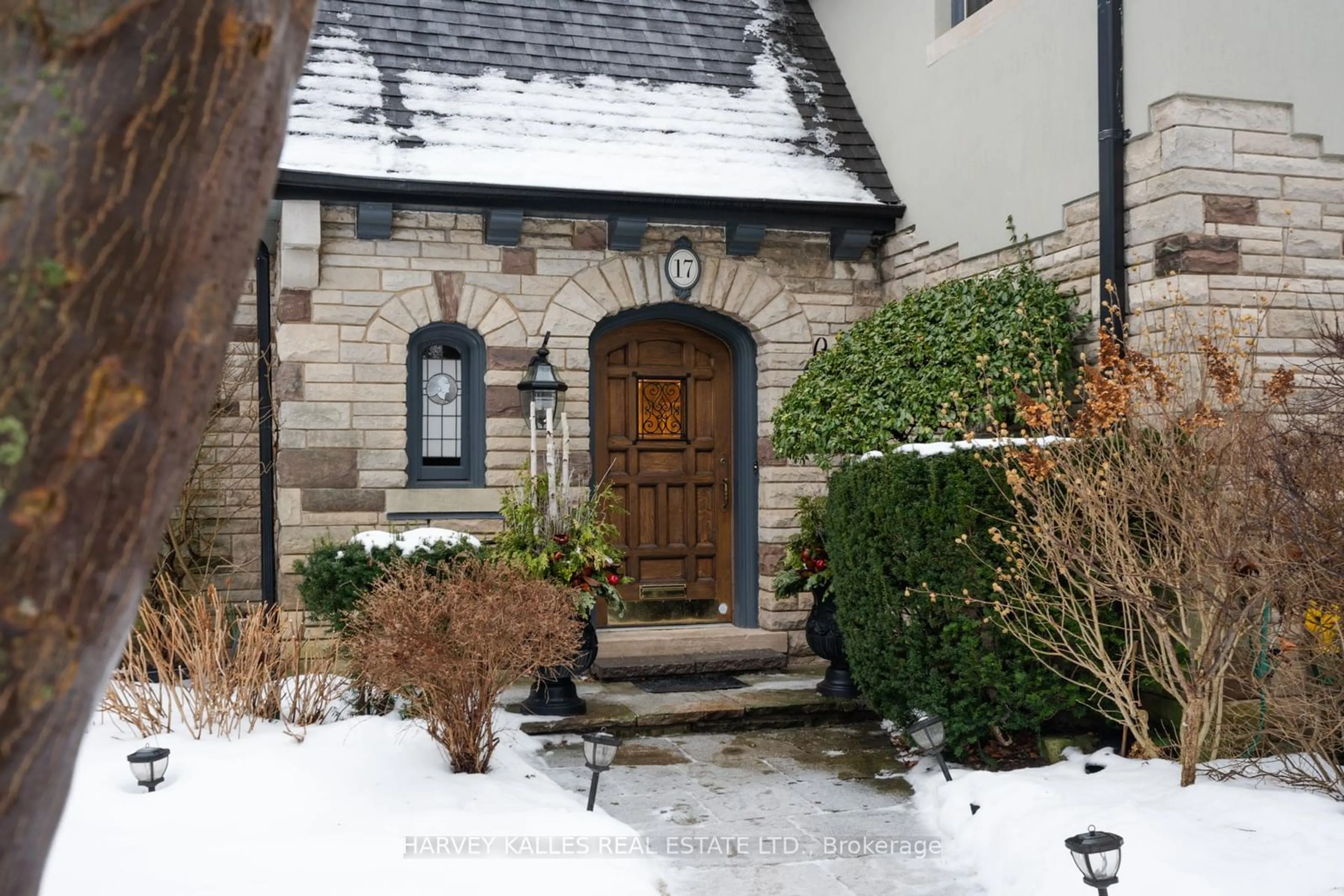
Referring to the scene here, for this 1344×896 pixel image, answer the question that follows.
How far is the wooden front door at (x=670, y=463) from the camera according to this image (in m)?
8.83

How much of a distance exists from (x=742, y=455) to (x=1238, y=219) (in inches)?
148

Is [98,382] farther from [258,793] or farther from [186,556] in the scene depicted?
[186,556]

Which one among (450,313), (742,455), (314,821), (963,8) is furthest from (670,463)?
(314,821)

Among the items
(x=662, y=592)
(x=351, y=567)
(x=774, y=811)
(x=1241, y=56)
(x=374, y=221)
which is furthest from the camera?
(x=662, y=592)

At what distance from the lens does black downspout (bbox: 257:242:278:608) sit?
8.99 meters

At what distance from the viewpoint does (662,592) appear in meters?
8.91

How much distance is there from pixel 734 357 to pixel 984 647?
3803 millimetres

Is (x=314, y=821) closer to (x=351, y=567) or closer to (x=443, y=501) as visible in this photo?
(x=351, y=567)

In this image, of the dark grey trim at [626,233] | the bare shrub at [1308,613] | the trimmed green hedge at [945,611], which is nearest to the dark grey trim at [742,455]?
the dark grey trim at [626,233]

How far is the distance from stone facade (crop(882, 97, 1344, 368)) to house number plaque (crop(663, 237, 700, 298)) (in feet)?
9.38

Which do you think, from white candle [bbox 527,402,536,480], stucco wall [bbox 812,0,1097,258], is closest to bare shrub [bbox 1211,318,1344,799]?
stucco wall [bbox 812,0,1097,258]

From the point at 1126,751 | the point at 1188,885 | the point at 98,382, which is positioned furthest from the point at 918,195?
the point at 98,382

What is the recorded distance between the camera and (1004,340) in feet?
21.7

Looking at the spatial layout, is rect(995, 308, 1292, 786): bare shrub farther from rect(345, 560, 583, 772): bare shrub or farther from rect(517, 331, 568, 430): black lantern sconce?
rect(517, 331, 568, 430): black lantern sconce
